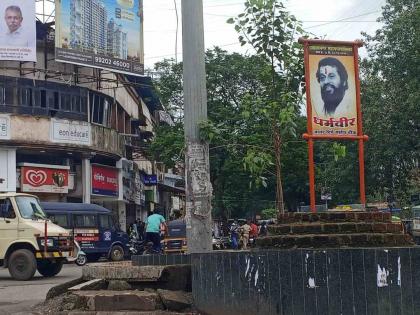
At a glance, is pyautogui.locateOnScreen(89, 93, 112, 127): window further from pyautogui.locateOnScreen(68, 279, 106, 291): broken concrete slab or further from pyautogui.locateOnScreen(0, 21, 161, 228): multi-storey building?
pyautogui.locateOnScreen(68, 279, 106, 291): broken concrete slab

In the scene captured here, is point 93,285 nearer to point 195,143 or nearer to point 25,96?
point 195,143

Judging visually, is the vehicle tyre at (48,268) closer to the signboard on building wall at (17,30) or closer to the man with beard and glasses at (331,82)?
the man with beard and glasses at (331,82)

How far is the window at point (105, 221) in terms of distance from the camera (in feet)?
85.1

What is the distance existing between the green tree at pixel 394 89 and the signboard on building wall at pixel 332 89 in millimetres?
19854

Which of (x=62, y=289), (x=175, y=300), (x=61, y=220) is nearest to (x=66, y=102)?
(x=61, y=220)

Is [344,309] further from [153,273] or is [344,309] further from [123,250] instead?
[123,250]

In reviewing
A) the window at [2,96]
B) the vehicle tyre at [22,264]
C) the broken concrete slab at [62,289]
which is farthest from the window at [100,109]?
the broken concrete slab at [62,289]

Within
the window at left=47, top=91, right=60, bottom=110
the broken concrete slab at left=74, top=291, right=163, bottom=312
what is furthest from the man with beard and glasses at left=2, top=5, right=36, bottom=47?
the broken concrete slab at left=74, top=291, right=163, bottom=312

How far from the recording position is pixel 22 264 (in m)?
17.2

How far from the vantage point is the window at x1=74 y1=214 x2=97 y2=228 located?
25.1m

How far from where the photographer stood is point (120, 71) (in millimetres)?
34156

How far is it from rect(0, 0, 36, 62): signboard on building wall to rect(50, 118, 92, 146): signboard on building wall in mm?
3596

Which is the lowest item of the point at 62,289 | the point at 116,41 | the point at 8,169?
the point at 62,289

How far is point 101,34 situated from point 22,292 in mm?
22453
